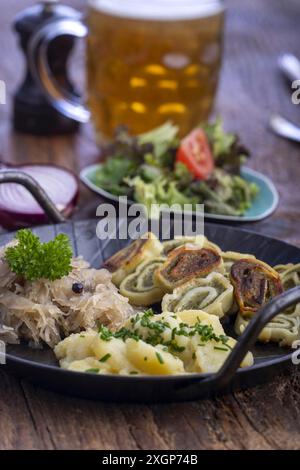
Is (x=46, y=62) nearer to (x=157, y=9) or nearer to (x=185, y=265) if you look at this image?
(x=157, y=9)

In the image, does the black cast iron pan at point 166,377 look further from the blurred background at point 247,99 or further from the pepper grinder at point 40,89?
the pepper grinder at point 40,89

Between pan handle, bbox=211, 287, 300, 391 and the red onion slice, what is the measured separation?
120 cm

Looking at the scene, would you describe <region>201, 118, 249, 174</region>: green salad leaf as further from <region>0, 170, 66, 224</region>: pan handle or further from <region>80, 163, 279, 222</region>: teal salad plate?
<region>0, 170, 66, 224</region>: pan handle

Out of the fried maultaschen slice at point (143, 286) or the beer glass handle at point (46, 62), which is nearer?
the fried maultaschen slice at point (143, 286)

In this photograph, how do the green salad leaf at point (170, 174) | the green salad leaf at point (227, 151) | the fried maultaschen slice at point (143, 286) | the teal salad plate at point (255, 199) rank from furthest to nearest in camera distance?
the green salad leaf at point (227, 151), the green salad leaf at point (170, 174), the teal salad plate at point (255, 199), the fried maultaschen slice at point (143, 286)

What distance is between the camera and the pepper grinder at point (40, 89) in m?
3.68

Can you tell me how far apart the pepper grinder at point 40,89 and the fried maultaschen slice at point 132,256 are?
1.50 metres

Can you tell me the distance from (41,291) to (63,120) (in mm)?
1833

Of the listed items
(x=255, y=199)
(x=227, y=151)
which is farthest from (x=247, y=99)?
(x=255, y=199)

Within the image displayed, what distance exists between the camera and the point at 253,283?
2.14 m

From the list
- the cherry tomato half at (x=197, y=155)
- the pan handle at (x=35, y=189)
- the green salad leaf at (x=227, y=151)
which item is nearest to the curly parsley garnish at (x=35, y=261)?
the pan handle at (x=35, y=189)

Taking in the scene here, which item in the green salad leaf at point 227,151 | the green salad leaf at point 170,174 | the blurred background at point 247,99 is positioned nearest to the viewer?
the green salad leaf at point 170,174
